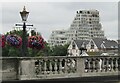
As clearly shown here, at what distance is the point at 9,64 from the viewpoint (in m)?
11.2

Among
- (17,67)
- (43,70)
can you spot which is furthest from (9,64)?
(43,70)

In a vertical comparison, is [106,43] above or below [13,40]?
below

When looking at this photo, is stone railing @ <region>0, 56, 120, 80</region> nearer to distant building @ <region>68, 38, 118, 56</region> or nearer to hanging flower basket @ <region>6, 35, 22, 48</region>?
hanging flower basket @ <region>6, 35, 22, 48</region>

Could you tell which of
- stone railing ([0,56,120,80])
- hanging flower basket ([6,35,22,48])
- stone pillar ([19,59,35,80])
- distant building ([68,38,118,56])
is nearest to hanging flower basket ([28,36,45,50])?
hanging flower basket ([6,35,22,48])

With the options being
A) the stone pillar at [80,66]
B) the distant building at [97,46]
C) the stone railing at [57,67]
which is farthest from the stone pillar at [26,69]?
the distant building at [97,46]

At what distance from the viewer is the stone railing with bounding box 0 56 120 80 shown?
11.2 m

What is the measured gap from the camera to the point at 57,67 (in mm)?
11664

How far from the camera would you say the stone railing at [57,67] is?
36.8 ft

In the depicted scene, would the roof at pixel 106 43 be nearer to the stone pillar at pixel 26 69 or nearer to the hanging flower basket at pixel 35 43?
the hanging flower basket at pixel 35 43

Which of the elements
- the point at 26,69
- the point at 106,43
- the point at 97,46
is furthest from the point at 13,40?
the point at 97,46

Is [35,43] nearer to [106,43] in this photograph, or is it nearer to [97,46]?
[106,43]

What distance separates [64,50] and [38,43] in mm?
134422

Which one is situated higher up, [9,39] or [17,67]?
[9,39]

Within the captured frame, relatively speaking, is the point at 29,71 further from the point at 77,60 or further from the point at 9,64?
the point at 77,60
